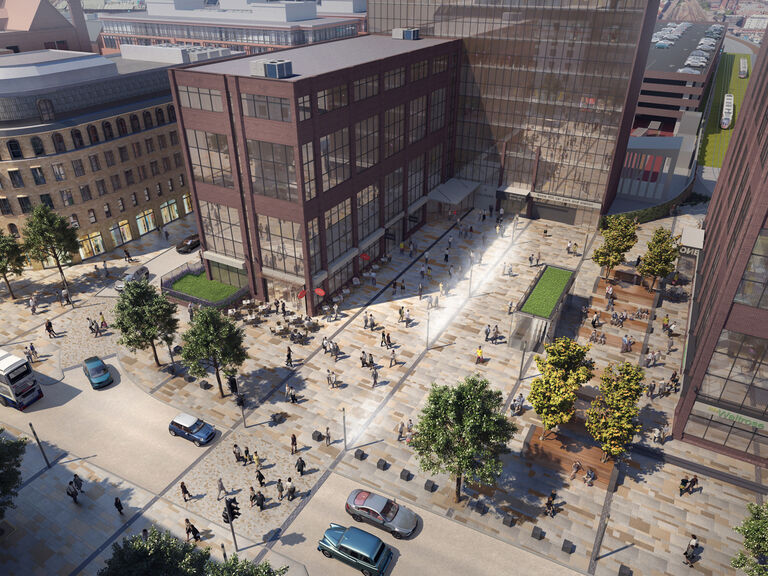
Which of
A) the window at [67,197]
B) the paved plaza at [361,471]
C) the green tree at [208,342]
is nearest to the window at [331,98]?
the paved plaza at [361,471]

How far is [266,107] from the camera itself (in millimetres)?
45500

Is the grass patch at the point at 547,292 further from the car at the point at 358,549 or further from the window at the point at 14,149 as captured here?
the window at the point at 14,149

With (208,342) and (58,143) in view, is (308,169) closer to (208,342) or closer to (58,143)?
(208,342)

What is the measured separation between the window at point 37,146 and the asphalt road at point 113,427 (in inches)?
1058

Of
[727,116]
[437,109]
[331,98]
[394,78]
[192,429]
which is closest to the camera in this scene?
[192,429]

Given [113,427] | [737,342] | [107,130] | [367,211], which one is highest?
[107,130]

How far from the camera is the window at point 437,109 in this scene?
68.2 metres

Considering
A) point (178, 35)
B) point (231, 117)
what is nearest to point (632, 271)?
point (231, 117)

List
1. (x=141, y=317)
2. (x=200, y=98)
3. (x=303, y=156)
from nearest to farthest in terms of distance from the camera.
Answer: (x=141, y=317) < (x=303, y=156) < (x=200, y=98)

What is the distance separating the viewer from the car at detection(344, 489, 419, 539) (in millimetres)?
32375

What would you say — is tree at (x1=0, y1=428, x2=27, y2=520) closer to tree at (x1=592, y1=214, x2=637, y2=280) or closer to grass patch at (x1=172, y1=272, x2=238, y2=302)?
grass patch at (x1=172, y1=272, x2=238, y2=302)

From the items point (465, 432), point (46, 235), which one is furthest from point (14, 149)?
point (465, 432)

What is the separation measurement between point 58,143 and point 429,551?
2256 inches

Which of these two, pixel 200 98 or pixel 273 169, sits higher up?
pixel 200 98
